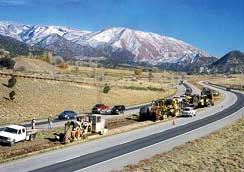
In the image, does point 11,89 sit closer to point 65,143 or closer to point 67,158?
point 65,143

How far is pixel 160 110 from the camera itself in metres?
66.6

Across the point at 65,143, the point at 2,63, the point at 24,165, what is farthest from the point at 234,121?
the point at 2,63

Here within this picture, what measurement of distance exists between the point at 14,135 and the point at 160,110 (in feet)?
98.7

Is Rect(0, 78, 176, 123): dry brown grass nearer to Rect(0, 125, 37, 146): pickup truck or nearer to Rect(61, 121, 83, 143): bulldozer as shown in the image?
Rect(0, 125, 37, 146): pickup truck

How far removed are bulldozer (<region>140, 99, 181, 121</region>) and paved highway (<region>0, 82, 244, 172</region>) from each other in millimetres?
4192

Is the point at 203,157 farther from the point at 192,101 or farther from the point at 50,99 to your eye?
the point at 192,101

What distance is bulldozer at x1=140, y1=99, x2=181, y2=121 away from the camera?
65188mm

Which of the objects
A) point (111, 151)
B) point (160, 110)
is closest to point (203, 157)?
point (111, 151)

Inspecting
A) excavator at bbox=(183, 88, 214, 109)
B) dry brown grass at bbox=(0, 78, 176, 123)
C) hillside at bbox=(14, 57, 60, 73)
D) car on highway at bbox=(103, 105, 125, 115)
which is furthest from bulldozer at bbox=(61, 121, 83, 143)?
hillside at bbox=(14, 57, 60, 73)

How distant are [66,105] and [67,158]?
45.7m

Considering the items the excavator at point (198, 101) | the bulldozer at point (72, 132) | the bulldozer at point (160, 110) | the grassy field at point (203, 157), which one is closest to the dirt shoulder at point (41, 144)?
the bulldozer at point (72, 132)

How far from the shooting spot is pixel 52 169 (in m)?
32.2

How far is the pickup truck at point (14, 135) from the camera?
39.8m

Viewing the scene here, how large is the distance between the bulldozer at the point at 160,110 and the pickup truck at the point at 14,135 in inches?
995
